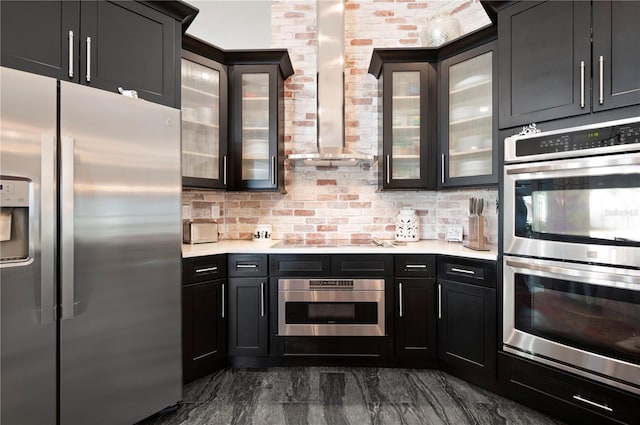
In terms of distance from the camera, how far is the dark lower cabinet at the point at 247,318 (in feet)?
7.98

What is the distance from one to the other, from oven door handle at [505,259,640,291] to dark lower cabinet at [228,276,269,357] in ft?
5.92

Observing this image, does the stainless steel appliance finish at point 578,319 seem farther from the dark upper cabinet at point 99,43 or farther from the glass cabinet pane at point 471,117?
the dark upper cabinet at point 99,43

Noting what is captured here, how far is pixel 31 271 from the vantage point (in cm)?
140

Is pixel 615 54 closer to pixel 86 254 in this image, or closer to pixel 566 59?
pixel 566 59

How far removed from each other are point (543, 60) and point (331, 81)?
5.15 feet

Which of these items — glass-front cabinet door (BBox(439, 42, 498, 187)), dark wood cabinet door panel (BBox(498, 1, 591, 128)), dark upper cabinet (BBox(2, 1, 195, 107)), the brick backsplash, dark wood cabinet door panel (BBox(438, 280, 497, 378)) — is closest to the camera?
dark upper cabinet (BBox(2, 1, 195, 107))

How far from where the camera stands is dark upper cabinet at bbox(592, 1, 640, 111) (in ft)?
5.12

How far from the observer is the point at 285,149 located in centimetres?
316

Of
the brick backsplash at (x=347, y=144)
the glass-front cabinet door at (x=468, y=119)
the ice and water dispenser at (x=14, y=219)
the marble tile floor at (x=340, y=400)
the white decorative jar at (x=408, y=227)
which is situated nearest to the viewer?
the ice and water dispenser at (x=14, y=219)

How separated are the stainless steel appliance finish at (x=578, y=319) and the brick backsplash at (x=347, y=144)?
1.23 metres

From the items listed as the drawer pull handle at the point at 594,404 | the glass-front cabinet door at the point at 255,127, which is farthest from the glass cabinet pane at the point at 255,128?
the drawer pull handle at the point at 594,404

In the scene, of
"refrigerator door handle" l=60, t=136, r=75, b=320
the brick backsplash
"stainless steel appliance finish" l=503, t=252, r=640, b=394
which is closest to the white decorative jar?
the brick backsplash

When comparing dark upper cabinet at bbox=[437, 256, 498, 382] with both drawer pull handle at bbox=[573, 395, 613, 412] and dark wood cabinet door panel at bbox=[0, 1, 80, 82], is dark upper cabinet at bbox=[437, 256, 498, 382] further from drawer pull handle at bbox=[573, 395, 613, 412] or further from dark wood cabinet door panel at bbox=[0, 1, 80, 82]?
dark wood cabinet door panel at bbox=[0, 1, 80, 82]

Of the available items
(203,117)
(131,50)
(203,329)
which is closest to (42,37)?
(131,50)
